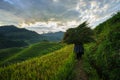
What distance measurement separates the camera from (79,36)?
22141 mm

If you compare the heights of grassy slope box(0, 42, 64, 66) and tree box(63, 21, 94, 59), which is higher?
tree box(63, 21, 94, 59)

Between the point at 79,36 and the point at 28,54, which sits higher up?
the point at 79,36

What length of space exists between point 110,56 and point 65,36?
11208 millimetres

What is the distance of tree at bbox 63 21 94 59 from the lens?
22094 millimetres

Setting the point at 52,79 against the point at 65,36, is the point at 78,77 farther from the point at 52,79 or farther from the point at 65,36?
the point at 65,36

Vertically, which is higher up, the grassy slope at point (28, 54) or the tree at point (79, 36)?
the tree at point (79, 36)

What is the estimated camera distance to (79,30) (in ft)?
73.8

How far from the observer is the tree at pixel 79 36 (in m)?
22.1

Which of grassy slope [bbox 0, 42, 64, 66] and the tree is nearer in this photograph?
the tree

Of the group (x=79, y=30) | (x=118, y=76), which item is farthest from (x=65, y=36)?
(x=118, y=76)

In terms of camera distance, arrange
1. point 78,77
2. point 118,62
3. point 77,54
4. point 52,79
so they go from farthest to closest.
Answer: point 77,54, point 78,77, point 52,79, point 118,62

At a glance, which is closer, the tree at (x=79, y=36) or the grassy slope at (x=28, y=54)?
the tree at (x=79, y=36)

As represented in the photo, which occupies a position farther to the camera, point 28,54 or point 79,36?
point 28,54

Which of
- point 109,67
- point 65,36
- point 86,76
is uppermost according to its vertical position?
point 65,36
